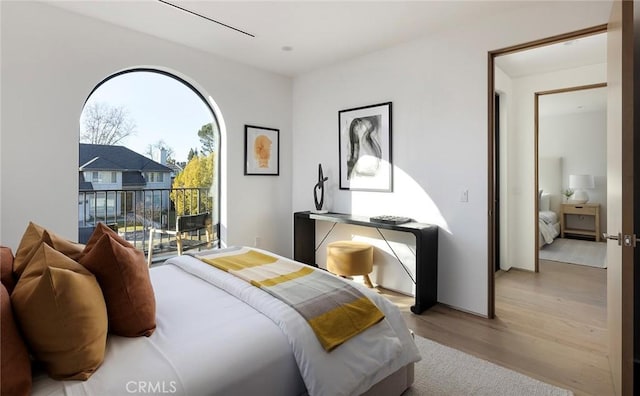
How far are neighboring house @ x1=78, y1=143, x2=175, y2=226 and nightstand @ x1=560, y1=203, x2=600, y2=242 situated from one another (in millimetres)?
6983

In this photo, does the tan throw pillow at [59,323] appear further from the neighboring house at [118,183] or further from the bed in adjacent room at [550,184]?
the bed in adjacent room at [550,184]

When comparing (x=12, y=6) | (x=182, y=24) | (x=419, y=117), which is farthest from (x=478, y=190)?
(x=12, y=6)

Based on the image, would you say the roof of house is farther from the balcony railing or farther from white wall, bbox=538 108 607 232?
white wall, bbox=538 108 607 232

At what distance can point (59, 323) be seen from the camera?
1048mm

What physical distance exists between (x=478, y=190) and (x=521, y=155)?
1.96 metres

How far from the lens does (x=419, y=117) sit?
128 inches

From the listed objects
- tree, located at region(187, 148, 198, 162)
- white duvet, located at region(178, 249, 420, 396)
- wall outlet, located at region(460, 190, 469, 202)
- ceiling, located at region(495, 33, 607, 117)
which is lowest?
white duvet, located at region(178, 249, 420, 396)

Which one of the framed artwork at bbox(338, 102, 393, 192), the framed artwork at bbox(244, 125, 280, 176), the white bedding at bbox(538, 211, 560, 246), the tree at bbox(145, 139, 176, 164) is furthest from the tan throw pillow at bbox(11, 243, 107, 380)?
the white bedding at bbox(538, 211, 560, 246)

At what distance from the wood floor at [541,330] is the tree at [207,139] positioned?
8.46 ft

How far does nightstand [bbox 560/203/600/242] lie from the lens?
6.11m

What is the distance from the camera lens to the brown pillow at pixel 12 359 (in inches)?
36.3

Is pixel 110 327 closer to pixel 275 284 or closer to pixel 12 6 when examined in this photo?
pixel 275 284

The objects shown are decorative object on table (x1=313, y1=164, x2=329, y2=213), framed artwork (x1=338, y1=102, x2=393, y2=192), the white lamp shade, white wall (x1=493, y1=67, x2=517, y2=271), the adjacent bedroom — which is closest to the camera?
framed artwork (x1=338, y1=102, x2=393, y2=192)

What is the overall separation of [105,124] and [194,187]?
3.61ft
